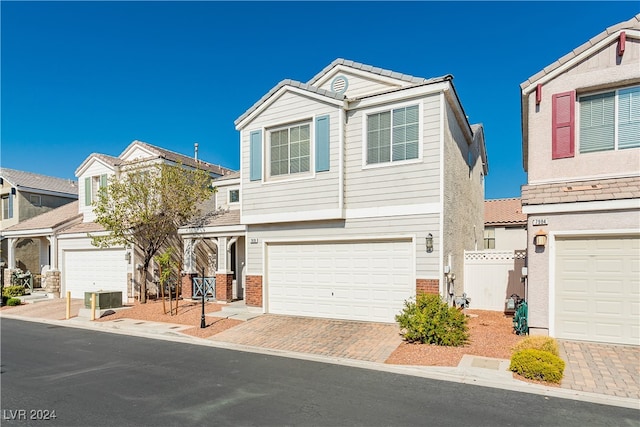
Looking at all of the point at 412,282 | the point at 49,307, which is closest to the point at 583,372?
the point at 412,282

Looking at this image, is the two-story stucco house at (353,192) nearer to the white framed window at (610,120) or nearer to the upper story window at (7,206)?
the white framed window at (610,120)

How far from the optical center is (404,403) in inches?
241

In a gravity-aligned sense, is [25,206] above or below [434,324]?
above

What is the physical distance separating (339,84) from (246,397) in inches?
406

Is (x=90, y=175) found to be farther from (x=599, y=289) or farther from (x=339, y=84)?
(x=599, y=289)

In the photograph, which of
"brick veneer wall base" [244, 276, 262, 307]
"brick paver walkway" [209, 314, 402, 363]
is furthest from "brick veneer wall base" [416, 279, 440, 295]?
"brick veneer wall base" [244, 276, 262, 307]

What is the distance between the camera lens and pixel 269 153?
529 inches

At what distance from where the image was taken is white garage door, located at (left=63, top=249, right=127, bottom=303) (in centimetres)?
1808

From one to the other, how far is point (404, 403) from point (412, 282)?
5.06 m

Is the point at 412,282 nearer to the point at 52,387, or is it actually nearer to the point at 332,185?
the point at 332,185

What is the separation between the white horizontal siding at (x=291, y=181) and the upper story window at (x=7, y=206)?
21.4m

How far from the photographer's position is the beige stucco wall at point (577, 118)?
30.6 ft

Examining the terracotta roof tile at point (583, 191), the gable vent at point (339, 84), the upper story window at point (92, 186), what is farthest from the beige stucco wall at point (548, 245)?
the upper story window at point (92, 186)

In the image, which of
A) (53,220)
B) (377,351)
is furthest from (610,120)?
(53,220)
